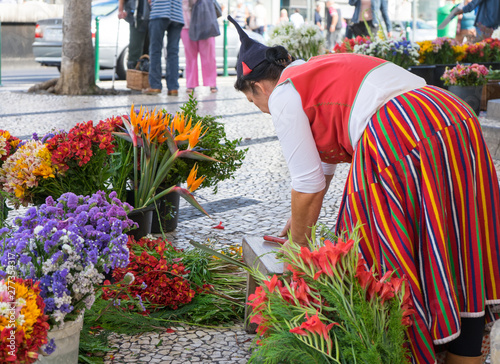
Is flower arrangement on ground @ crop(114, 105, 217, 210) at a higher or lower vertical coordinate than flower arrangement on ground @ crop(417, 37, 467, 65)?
lower

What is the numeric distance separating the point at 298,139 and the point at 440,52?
25.6 ft

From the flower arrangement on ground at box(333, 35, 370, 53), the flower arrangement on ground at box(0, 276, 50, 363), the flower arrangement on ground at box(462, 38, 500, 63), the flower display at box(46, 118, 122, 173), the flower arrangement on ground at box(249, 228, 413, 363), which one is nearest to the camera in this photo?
the flower arrangement on ground at box(0, 276, 50, 363)

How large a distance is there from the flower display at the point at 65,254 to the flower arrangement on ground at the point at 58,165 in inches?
37.2

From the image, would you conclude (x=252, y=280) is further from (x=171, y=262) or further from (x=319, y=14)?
(x=319, y=14)

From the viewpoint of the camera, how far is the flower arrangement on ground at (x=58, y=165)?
297 cm

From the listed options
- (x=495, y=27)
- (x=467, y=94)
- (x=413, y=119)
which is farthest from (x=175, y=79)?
(x=413, y=119)

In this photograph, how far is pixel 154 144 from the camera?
3293 millimetres

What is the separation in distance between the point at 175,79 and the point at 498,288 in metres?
8.44

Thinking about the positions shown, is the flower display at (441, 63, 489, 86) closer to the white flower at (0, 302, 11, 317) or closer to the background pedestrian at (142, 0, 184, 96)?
the background pedestrian at (142, 0, 184, 96)

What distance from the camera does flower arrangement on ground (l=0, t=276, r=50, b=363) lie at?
4.86 feet

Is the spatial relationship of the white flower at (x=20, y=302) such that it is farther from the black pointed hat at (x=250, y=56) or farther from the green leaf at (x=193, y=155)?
the green leaf at (x=193, y=155)

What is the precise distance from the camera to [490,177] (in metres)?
2.07

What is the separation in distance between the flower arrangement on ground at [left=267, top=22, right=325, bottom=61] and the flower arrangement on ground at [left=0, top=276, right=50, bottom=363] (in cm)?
698

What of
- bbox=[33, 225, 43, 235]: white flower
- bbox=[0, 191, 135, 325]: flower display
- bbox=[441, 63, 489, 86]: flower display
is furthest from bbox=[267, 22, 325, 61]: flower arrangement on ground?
bbox=[33, 225, 43, 235]: white flower
